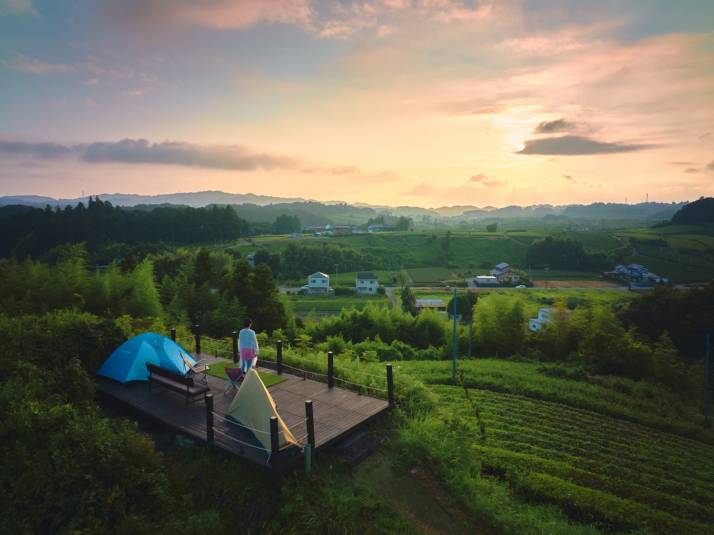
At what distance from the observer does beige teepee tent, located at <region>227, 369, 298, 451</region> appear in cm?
663

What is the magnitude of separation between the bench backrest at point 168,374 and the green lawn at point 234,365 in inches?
56.6

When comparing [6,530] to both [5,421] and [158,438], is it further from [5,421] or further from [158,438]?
[158,438]

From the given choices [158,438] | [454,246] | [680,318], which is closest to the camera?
[158,438]

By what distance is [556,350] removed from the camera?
2125 centimetres

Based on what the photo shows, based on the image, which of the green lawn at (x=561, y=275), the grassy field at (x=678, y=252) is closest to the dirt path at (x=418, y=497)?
the green lawn at (x=561, y=275)

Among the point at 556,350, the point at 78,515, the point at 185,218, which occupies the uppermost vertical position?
the point at 185,218

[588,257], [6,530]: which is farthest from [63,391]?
[588,257]

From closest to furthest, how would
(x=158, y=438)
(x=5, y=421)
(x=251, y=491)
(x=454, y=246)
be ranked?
1. (x=5, y=421)
2. (x=251, y=491)
3. (x=158, y=438)
4. (x=454, y=246)

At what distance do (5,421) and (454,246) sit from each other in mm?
81791

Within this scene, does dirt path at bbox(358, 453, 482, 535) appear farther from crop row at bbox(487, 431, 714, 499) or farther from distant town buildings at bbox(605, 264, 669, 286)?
distant town buildings at bbox(605, 264, 669, 286)

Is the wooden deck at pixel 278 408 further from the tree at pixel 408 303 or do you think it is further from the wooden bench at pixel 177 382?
the tree at pixel 408 303

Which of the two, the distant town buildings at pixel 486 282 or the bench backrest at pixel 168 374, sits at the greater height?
the bench backrest at pixel 168 374

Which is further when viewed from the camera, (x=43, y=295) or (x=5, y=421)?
(x=43, y=295)

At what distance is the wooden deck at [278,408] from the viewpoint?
6.82 m
